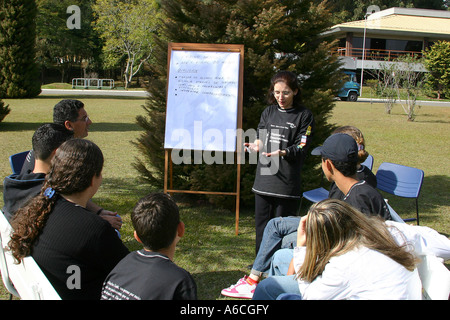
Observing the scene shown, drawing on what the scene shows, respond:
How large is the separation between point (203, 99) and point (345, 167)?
227 centimetres

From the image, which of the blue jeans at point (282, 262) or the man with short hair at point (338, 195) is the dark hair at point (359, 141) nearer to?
the man with short hair at point (338, 195)

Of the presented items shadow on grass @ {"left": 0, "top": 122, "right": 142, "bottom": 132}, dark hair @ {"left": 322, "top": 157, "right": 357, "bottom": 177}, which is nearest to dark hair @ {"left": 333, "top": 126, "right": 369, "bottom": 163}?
dark hair @ {"left": 322, "top": 157, "right": 357, "bottom": 177}

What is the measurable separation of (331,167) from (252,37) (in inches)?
111

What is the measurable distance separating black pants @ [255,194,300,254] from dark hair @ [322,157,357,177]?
107 centimetres

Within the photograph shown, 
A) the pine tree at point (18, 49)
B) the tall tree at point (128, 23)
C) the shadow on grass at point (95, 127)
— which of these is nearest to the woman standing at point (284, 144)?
the shadow on grass at point (95, 127)

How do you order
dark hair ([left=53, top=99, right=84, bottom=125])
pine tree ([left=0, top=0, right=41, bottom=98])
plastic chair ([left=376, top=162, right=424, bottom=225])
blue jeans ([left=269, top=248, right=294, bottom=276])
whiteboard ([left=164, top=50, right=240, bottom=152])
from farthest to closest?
1. pine tree ([left=0, top=0, right=41, bottom=98])
2. plastic chair ([left=376, top=162, right=424, bottom=225])
3. whiteboard ([left=164, top=50, right=240, bottom=152])
4. dark hair ([left=53, top=99, right=84, bottom=125])
5. blue jeans ([left=269, top=248, right=294, bottom=276])

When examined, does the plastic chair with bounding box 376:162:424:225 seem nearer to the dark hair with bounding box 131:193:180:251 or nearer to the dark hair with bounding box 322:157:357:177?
the dark hair with bounding box 322:157:357:177

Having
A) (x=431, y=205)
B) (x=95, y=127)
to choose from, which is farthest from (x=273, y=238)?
(x=95, y=127)

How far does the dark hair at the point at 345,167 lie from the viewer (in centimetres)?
261

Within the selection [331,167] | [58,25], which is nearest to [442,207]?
[331,167]

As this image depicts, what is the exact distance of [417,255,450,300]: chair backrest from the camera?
6.42 ft

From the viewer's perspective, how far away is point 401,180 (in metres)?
4.89

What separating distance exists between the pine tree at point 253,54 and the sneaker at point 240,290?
2.00 meters

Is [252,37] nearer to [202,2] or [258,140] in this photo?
[202,2]
